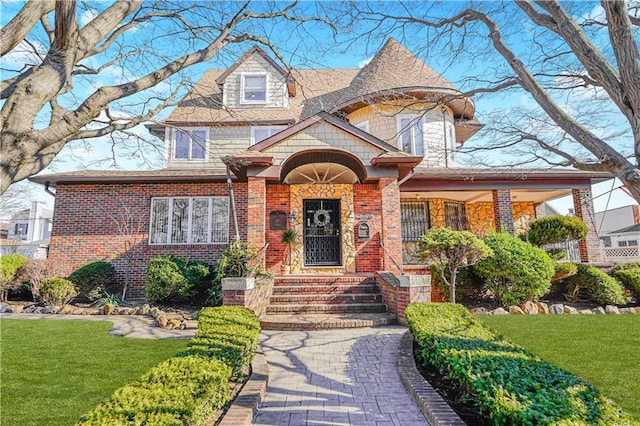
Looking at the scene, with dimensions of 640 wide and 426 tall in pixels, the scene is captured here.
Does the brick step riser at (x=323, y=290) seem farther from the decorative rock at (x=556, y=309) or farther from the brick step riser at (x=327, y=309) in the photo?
the decorative rock at (x=556, y=309)

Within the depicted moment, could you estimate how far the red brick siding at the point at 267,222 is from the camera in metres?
11.1

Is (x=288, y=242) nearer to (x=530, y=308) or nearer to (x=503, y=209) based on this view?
(x=530, y=308)

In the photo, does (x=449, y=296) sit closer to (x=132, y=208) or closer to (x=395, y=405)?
(x=395, y=405)

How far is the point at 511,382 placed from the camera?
304cm

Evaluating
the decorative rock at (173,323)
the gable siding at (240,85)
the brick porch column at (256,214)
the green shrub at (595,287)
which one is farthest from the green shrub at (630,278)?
the gable siding at (240,85)

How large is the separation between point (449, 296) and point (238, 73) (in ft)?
39.4

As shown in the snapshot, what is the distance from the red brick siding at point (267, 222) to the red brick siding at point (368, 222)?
7.37 feet

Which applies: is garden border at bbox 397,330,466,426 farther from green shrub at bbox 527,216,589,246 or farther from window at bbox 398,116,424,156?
window at bbox 398,116,424,156

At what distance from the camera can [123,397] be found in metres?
2.82

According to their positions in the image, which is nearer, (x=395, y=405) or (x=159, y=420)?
(x=159, y=420)

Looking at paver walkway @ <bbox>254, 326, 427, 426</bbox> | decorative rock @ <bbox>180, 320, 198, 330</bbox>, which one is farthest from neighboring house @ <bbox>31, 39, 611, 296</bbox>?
paver walkway @ <bbox>254, 326, 427, 426</bbox>

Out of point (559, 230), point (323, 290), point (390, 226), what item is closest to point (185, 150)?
point (323, 290)

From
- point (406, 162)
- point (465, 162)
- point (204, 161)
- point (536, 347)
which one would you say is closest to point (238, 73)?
point (204, 161)

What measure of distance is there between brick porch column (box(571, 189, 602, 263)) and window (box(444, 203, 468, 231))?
3.92 metres
